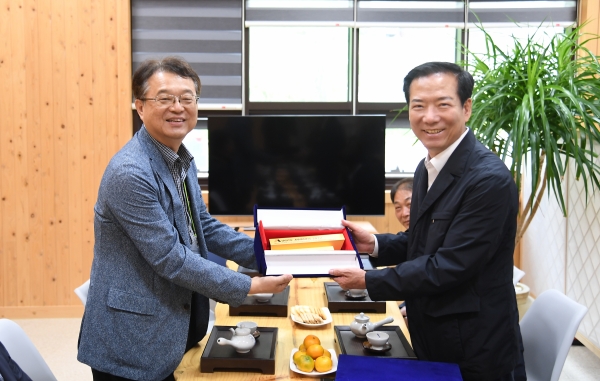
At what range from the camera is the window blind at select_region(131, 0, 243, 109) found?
177 inches

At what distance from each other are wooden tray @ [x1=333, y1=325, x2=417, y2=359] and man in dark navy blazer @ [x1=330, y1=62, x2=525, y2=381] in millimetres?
45

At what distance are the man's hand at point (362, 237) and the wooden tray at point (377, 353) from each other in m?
0.32

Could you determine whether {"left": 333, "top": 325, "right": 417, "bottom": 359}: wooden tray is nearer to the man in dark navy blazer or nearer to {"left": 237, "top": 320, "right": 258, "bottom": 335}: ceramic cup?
the man in dark navy blazer

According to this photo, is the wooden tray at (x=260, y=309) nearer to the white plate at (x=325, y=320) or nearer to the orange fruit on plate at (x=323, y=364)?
the white plate at (x=325, y=320)

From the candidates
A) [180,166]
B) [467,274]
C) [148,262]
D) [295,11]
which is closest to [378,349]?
[467,274]

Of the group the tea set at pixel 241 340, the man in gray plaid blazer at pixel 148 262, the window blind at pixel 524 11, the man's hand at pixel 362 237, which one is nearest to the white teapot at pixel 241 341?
the tea set at pixel 241 340

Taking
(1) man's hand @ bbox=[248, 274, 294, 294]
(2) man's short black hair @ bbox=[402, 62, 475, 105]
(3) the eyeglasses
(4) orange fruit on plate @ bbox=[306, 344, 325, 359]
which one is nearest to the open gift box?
(1) man's hand @ bbox=[248, 274, 294, 294]

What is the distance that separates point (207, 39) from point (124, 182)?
3.13 meters

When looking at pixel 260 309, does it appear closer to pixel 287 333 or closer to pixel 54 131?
pixel 287 333

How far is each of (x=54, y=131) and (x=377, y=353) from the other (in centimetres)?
356

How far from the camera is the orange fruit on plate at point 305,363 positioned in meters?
1.64

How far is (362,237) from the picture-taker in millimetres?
2133

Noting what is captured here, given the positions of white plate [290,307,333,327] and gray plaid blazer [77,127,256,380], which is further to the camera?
white plate [290,307,333,327]

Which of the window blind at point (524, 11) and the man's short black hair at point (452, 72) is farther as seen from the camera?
the window blind at point (524, 11)
